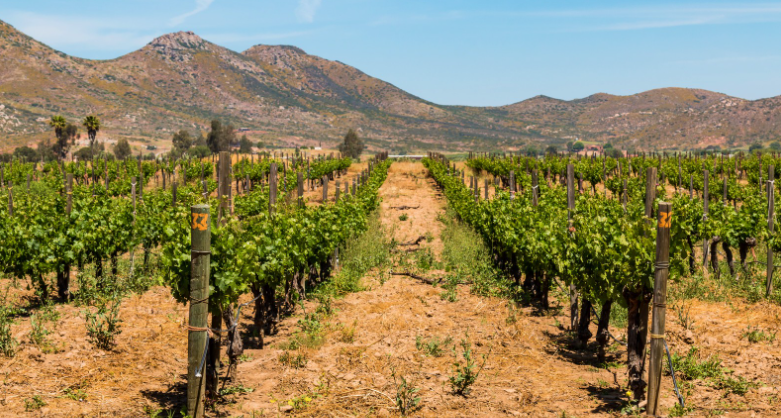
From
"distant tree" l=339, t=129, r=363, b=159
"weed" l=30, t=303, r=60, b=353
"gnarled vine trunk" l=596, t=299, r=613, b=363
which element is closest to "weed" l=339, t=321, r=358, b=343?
"gnarled vine trunk" l=596, t=299, r=613, b=363

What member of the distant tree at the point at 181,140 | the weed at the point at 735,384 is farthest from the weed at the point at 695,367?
the distant tree at the point at 181,140

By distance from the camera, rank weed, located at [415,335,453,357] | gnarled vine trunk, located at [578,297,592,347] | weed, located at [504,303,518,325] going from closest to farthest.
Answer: weed, located at [415,335,453,357]
gnarled vine trunk, located at [578,297,592,347]
weed, located at [504,303,518,325]

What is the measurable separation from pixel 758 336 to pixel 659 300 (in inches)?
147

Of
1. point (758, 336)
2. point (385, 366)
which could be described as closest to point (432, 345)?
point (385, 366)

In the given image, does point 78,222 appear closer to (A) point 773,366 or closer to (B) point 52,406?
(B) point 52,406

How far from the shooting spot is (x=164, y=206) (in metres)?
18.2

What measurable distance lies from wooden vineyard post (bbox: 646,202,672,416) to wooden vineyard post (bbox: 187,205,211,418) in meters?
4.59

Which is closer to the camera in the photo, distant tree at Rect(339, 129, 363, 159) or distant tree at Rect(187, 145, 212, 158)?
distant tree at Rect(187, 145, 212, 158)

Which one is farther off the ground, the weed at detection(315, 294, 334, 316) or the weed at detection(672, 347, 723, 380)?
the weed at detection(672, 347, 723, 380)

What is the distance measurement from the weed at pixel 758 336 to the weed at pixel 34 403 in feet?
30.7

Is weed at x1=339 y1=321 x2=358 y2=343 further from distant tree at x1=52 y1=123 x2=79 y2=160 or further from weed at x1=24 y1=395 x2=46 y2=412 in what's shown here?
distant tree at x1=52 y1=123 x2=79 y2=160

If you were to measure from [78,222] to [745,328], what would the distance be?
12009mm

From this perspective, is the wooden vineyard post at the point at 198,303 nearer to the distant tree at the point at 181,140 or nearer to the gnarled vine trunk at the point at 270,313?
the gnarled vine trunk at the point at 270,313

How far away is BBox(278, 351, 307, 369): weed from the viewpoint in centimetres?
811
